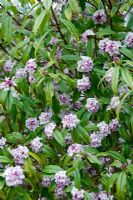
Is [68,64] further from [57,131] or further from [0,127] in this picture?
[0,127]

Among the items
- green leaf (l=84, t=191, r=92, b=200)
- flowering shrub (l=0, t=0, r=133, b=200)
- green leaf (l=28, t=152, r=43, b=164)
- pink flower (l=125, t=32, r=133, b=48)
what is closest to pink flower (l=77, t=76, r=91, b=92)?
flowering shrub (l=0, t=0, r=133, b=200)

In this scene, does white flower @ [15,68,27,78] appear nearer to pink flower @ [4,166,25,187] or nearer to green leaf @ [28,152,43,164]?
green leaf @ [28,152,43,164]

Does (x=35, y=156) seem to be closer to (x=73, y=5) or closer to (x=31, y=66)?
(x=31, y=66)

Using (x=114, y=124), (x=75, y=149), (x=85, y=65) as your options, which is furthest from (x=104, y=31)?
(x=75, y=149)

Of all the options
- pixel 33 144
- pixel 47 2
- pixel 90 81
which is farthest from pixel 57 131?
pixel 47 2

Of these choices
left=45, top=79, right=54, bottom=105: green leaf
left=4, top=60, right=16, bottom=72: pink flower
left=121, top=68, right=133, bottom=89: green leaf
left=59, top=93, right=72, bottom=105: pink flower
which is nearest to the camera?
left=121, top=68, right=133, bottom=89: green leaf

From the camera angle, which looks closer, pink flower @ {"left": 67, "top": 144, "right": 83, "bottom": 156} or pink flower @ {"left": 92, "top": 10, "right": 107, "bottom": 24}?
pink flower @ {"left": 67, "top": 144, "right": 83, "bottom": 156}

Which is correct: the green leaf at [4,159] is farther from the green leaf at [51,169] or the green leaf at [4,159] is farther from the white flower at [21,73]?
the white flower at [21,73]

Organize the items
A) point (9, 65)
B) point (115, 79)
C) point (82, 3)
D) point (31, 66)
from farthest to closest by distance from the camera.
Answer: point (9, 65), point (82, 3), point (31, 66), point (115, 79)
